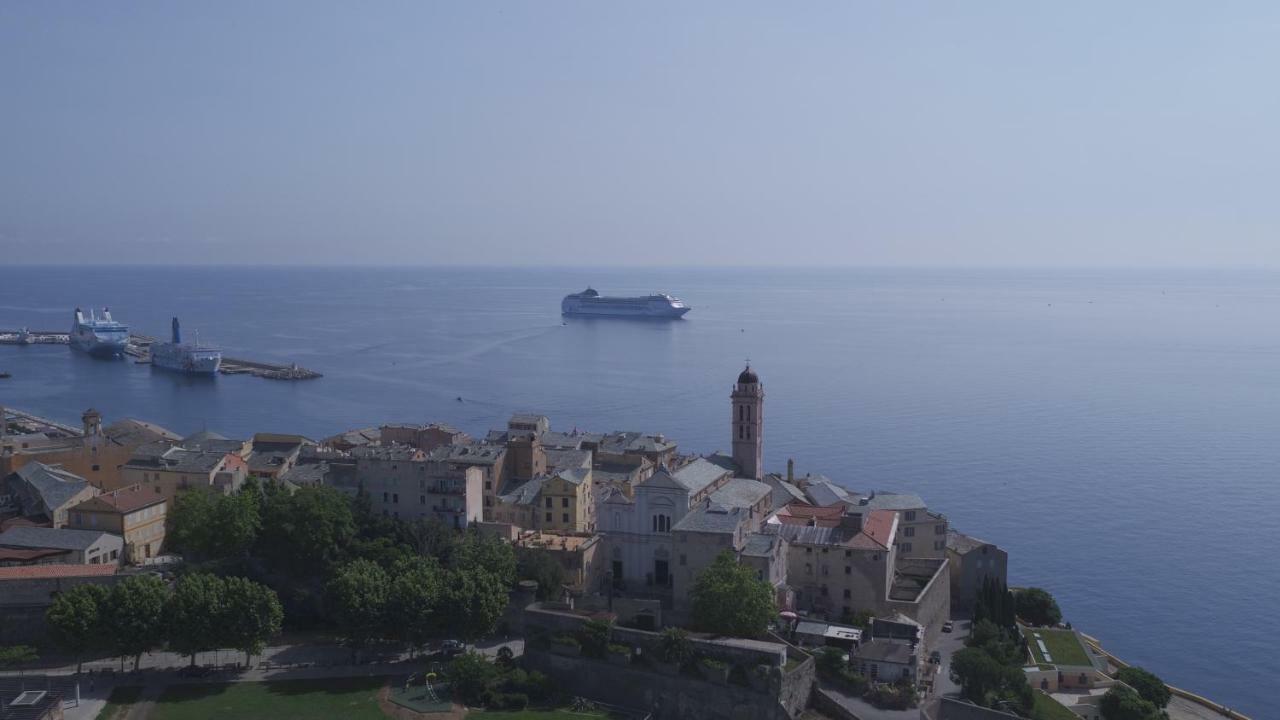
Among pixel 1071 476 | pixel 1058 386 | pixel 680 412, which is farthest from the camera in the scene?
pixel 1058 386

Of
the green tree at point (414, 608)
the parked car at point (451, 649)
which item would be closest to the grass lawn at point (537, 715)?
the parked car at point (451, 649)

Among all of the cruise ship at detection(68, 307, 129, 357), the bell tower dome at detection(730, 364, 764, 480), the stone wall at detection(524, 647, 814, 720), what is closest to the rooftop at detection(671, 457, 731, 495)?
the bell tower dome at detection(730, 364, 764, 480)

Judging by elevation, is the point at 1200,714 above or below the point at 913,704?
below

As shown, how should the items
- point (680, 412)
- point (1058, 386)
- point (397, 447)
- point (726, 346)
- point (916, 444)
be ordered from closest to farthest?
1. point (397, 447)
2. point (916, 444)
3. point (680, 412)
4. point (1058, 386)
5. point (726, 346)

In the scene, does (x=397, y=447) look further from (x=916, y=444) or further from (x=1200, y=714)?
(x=916, y=444)

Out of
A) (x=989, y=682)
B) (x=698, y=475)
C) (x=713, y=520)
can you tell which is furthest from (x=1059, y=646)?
(x=698, y=475)

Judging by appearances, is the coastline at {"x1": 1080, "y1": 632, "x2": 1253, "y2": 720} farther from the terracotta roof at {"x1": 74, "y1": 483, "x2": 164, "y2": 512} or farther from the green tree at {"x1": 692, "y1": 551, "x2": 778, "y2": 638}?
the terracotta roof at {"x1": 74, "y1": 483, "x2": 164, "y2": 512}

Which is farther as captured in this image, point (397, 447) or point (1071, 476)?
point (1071, 476)

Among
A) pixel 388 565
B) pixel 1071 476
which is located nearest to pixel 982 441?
pixel 1071 476
